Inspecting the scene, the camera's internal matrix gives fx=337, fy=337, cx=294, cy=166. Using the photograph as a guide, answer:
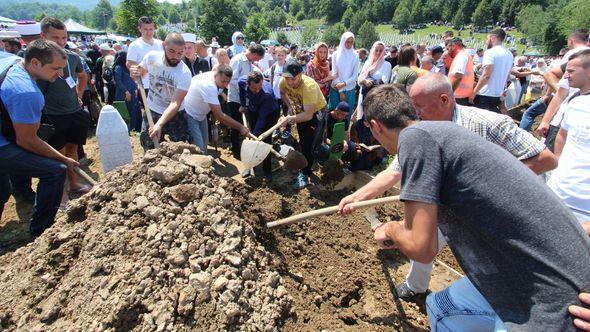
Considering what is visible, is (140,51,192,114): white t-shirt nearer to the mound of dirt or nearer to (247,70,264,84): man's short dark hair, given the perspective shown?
(247,70,264,84): man's short dark hair

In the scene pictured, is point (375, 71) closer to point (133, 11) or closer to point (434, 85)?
point (434, 85)

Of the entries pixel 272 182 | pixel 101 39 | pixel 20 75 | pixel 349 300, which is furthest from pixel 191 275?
pixel 101 39

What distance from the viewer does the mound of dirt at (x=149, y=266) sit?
2020 millimetres

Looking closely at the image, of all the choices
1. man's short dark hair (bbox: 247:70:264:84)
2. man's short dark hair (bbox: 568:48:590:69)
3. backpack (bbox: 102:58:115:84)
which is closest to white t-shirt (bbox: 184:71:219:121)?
man's short dark hair (bbox: 247:70:264:84)

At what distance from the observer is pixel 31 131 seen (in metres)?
3.13

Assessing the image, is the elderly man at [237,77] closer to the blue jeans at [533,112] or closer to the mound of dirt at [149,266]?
the mound of dirt at [149,266]

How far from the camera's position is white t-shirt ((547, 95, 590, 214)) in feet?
7.45

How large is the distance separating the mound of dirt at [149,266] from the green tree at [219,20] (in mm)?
53249

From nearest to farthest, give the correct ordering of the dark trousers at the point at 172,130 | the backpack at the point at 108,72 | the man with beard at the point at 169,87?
the man with beard at the point at 169,87, the dark trousers at the point at 172,130, the backpack at the point at 108,72

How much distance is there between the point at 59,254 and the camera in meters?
2.49

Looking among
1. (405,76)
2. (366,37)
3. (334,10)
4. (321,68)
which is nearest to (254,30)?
(366,37)

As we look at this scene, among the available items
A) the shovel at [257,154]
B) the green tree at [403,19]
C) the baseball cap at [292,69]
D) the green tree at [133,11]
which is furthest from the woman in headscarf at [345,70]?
the green tree at [403,19]

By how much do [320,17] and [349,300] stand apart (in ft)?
473

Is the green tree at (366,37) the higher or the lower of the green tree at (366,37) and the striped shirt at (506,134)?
the lower
